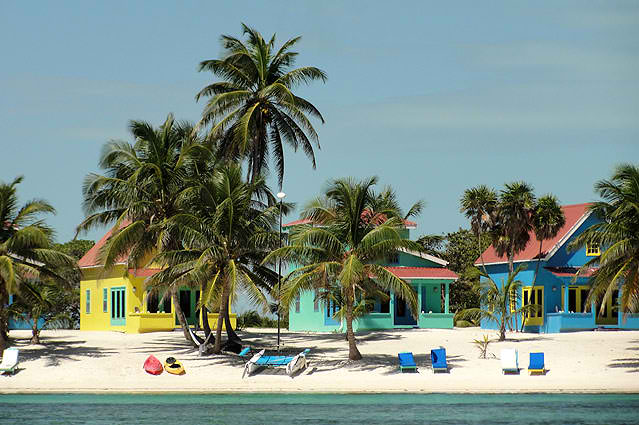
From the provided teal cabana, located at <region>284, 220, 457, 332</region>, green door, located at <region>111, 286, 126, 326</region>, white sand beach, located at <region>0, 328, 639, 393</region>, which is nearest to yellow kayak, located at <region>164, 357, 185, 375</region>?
white sand beach, located at <region>0, 328, 639, 393</region>

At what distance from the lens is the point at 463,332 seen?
156ft

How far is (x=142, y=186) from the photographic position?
1593 inches

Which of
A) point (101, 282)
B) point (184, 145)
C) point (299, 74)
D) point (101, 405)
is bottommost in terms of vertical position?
point (101, 405)

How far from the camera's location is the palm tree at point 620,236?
111 ft

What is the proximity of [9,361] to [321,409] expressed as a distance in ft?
40.8

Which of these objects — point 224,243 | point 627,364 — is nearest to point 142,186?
point 224,243

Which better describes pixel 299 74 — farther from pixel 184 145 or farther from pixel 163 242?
pixel 163 242

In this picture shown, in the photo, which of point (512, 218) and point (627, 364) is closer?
point (627, 364)

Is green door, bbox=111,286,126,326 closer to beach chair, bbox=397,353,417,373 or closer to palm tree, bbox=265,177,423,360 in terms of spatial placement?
palm tree, bbox=265,177,423,360

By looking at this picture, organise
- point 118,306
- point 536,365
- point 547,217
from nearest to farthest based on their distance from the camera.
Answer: point 536,365
point 547,217
point 118,306

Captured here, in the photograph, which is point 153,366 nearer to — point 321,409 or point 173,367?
point 173,367

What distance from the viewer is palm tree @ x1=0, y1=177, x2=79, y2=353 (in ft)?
117

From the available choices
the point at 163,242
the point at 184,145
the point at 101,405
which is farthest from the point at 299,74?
the point at 101,405

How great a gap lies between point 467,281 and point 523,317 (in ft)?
43.9
